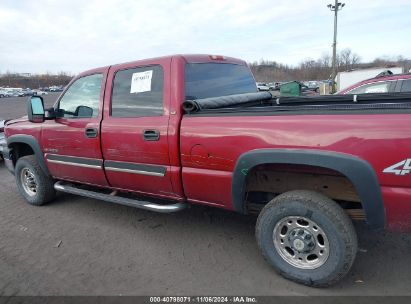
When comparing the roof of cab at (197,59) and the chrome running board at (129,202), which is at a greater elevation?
the roof of cab at (197,59)

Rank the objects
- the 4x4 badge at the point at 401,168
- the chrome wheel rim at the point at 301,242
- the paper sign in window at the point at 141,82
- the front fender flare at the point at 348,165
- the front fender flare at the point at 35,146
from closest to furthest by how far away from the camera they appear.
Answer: the 4x4 badge at the point at 401,168 < the front fender flare at the point at 348,165 < the chrome wheel rim at the point at 301,242 < the paper sign in window at the point at 141,82 < the front fender flare at the point at 35,146

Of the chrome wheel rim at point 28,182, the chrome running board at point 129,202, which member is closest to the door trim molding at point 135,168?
the chrome running board at point 129,202

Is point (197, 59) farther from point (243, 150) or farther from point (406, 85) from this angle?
point (406, 85)

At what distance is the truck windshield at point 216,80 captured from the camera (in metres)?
3.54

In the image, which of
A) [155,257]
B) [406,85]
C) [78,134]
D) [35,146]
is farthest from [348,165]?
[406,85]

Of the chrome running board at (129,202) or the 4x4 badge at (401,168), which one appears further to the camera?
the chrome running board at (129,202)

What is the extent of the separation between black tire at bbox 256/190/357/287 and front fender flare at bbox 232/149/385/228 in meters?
0.22

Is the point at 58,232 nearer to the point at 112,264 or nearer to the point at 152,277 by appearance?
the point at 112,264

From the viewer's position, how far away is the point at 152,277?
3.09 m

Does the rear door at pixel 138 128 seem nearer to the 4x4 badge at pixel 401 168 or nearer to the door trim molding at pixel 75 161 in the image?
the door trim molding at pixel 75 161

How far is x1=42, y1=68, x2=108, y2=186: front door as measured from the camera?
398cm

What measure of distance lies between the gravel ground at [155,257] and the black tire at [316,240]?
0.36ft

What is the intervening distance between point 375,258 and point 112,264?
8.22 feet

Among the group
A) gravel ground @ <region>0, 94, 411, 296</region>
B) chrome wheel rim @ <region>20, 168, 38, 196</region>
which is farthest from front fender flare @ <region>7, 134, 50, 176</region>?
gravel ground @ <region>0, 94, 411, 296</region>
